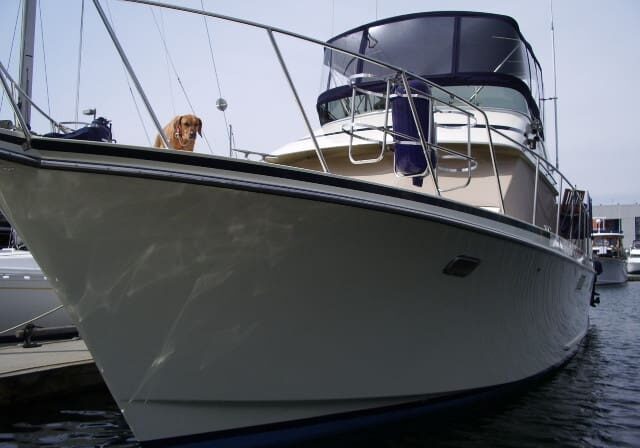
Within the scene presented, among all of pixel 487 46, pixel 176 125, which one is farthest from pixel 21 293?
pixel 487 46

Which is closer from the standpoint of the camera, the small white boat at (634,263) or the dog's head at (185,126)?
the dog's head at (185,126)

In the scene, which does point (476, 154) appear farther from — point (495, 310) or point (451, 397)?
point (451, 397)

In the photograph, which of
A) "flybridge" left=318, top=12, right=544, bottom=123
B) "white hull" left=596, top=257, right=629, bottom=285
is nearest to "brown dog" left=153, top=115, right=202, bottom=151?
"flybridge" left=318, top=12, right=544, bottom=123

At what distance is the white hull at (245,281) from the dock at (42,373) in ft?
7.63

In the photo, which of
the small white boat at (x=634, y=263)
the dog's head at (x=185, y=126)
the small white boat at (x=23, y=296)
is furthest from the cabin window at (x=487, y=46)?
the small white boat at (x=634, y=263)

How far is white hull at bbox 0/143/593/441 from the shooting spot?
10.3ft

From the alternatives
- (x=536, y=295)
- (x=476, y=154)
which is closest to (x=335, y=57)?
(x=476, y=154)

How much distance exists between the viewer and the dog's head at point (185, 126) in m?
3.75

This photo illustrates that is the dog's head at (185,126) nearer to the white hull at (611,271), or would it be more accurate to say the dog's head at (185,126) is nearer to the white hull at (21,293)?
the white hull at (21,293)

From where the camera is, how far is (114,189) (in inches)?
121

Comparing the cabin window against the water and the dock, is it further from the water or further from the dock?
the dock

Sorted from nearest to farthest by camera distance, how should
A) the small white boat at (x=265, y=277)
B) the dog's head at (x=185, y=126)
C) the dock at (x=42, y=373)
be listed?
the small white boat at (x=265, y=277) → the dog's head at (x=185, y=126) → the dock at (x=42, y=373)

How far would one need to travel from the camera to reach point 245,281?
3379 mm

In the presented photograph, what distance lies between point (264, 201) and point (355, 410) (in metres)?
1.67
